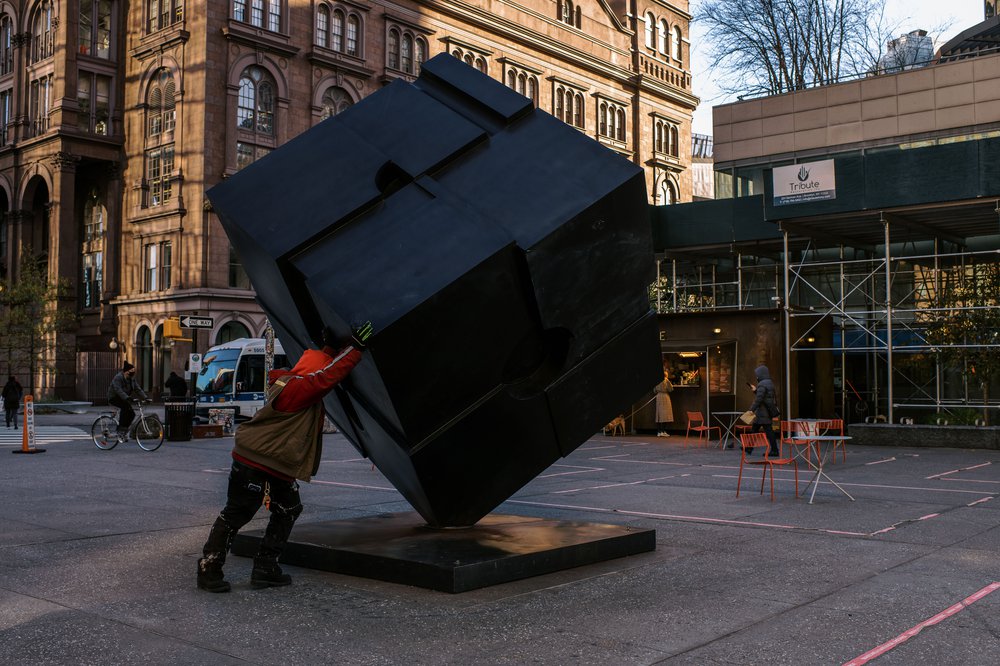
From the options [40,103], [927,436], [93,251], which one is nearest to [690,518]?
[927,436]

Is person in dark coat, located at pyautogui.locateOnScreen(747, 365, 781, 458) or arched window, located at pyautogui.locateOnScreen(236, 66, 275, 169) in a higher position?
arched window, located at pyautogui.locateOnScreen(236, 66, 275, 169)

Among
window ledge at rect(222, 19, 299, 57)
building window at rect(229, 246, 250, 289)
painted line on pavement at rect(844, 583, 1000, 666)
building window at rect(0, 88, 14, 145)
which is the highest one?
window ledge at rect(222, 19, 299, 57)

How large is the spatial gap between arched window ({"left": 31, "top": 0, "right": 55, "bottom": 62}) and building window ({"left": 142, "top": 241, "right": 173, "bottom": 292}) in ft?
39.5

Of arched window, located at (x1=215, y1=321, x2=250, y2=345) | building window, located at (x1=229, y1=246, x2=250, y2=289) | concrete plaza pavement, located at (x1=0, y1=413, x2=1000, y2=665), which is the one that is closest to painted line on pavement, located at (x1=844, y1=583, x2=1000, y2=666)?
concrete plaza pavement, located at (x1=0, y1=413, x2=1000, y2=665)

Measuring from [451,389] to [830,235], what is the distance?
2199 centimetres

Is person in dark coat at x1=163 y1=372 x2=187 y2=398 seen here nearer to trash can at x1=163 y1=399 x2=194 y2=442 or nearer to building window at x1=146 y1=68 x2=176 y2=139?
trash can at x1=163 y1=399 x2=194 y2=442

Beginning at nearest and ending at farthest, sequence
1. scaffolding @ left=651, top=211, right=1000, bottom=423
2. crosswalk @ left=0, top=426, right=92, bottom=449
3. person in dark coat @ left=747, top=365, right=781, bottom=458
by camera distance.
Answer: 1. person in dark coat @ left=747, top=365, right=781, bottom=458
2. crosswalk @ left=0, top=426, right=92, bottom=449
3. scaffolding @ left=651, top=211, right=1000, bottom=423

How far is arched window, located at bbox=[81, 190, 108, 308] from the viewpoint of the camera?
49906 millimetres

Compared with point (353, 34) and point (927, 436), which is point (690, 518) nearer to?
point (927, 436)

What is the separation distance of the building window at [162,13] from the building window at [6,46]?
35.6 feet

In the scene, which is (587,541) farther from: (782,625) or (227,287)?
(227,287)

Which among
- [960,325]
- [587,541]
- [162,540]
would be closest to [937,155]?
[960,325]

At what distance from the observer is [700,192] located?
83.9 m

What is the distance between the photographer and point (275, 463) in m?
6.34
